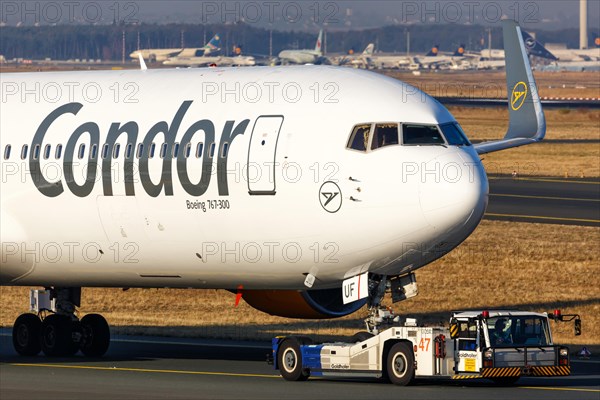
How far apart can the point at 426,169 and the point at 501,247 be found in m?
28.5

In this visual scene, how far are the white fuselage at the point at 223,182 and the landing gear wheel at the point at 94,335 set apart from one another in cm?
236

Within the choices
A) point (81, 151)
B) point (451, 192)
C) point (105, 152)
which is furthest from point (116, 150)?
point (451, 192)

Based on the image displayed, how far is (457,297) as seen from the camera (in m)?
47.8

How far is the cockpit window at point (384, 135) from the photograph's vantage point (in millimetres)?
27906

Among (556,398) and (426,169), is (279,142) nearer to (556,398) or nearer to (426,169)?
(426,169)

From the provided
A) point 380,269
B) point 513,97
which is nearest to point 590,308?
point 513,97

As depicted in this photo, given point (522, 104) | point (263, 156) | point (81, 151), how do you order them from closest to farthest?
point (263, 156) < point (81, 151) < point (522, 104)

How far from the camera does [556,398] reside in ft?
85.6

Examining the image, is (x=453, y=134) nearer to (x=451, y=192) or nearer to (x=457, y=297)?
(x=451, y=192)

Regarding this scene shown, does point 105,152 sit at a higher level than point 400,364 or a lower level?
higher

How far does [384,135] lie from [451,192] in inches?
82.8

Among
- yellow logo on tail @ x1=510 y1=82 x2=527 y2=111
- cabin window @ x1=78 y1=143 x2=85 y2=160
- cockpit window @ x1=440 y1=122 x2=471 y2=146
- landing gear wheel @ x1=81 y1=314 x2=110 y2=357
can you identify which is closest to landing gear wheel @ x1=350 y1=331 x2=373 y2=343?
cockpit window @ x1=440 y1=122 x2=471 y2=146

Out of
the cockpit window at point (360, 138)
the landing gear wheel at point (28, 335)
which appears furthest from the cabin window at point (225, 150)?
the landing gear wheel at point (28, 335)

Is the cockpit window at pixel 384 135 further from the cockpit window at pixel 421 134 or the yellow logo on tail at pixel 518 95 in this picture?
the yellow logo on tail at pixel 518 95
